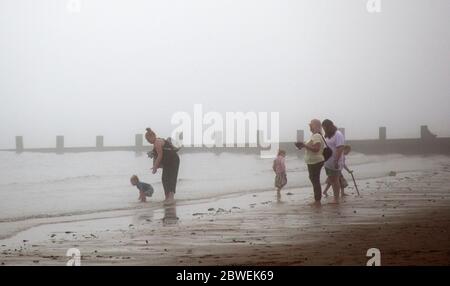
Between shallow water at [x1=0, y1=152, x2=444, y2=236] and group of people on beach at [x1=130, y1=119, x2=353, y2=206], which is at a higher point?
group of people on beach at [x1=130, y1=119, x2=353, y2=206]

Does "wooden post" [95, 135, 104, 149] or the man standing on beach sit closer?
the man standing on beach

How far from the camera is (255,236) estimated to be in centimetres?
860

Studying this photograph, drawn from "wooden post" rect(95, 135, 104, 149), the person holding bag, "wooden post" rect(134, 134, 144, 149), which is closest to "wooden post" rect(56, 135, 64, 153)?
"wooden post" rect(95, 135, 104, 149)

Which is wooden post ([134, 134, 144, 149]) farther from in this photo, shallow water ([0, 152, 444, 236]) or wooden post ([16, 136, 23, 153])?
wooden post ([16, 136, 23, 153])

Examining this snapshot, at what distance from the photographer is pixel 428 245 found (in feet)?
24.4

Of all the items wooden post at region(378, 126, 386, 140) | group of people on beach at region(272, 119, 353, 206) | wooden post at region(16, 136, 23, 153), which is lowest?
wooden post at region(16, 136, 23, 153)

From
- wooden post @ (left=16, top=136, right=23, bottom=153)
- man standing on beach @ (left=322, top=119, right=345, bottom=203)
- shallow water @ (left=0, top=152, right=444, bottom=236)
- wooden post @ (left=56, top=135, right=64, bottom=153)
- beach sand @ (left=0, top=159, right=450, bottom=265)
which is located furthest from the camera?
wooden post @ (left=16, top=136, right=23, bottom=153)

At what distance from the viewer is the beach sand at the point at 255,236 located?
7.18 metres

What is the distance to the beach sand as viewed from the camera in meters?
7.18

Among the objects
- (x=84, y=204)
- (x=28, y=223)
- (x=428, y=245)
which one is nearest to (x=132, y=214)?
(x=28, y=223)

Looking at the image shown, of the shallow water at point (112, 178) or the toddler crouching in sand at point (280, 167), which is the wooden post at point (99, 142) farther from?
the toddler crouching in sand at point (280, 167)

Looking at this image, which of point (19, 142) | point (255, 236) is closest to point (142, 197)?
point (255, 236)

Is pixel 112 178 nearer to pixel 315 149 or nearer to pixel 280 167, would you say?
pixel 280 167

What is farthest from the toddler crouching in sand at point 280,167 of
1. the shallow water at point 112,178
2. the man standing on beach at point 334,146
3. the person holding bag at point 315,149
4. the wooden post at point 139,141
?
the wooden post at point 139,141
